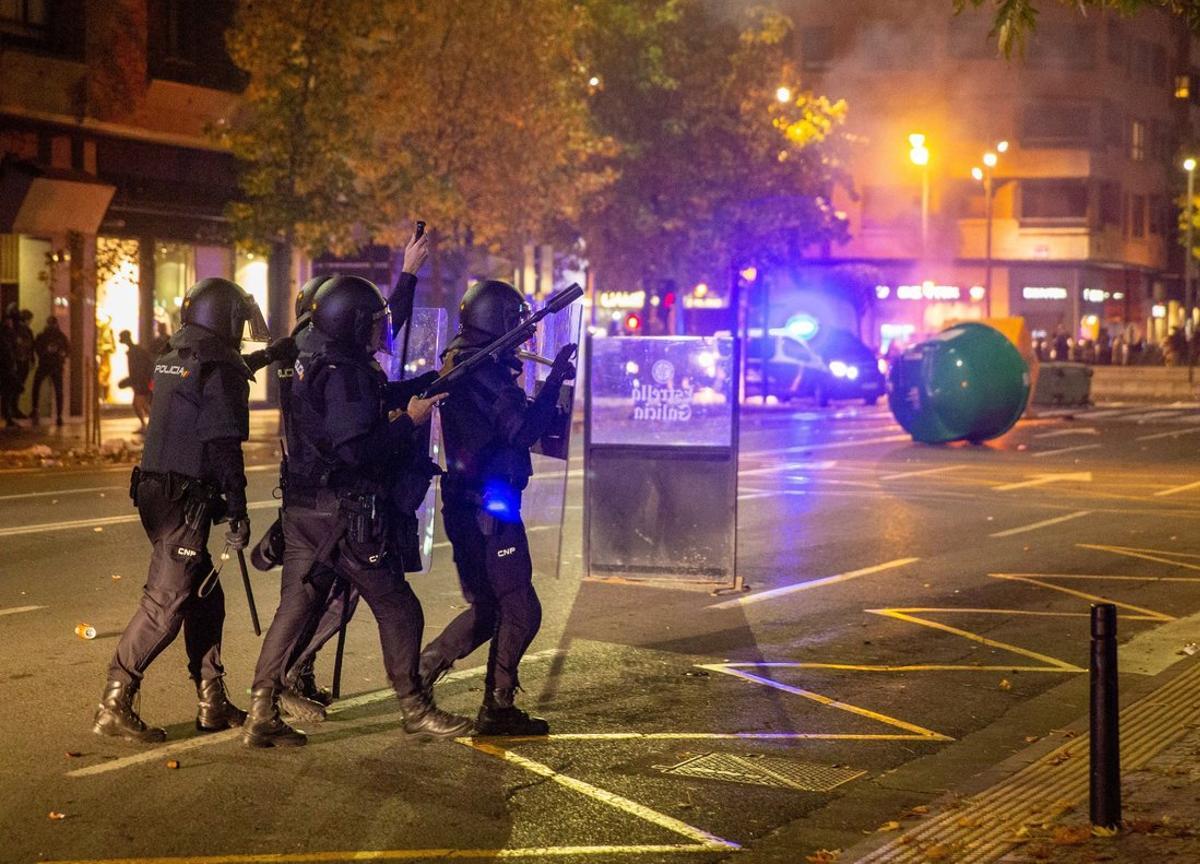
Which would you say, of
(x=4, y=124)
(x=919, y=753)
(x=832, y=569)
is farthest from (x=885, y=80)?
(x=919, y=753)

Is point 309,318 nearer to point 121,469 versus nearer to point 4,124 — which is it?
point 121,469

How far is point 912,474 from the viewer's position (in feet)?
67.2

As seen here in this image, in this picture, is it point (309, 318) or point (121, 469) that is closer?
point (309, 318)

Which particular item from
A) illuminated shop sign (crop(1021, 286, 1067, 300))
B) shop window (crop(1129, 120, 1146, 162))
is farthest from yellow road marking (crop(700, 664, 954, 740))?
shop window (crop(1129, 120, 1146, 162))

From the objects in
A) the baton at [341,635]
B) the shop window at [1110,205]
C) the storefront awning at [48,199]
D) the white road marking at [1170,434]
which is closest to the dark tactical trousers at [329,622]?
the baton at [341,635]

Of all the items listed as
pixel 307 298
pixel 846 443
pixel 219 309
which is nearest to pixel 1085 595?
pixel 307 298

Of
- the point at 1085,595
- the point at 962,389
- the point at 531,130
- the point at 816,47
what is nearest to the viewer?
the point at 1085,595

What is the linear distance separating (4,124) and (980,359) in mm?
15588

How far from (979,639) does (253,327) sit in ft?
15.7

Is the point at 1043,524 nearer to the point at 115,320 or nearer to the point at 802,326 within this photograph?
the point at 115,320

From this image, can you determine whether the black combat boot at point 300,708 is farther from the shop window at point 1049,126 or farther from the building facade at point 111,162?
the shop window at point 1049,126

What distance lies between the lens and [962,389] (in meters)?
25.8

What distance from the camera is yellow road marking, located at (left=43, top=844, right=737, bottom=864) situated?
532 cm

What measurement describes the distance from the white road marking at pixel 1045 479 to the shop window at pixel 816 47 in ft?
170
